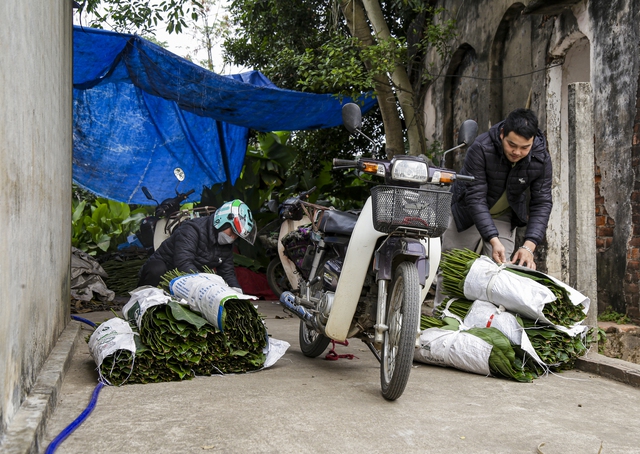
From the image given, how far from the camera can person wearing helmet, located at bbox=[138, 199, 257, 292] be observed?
5.52 metres

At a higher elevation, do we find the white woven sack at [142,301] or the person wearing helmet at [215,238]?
the person wearing helmet at [215,238]

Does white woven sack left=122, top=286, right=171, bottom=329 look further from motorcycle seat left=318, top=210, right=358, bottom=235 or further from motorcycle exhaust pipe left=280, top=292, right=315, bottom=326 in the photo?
motorcycle seat left=318, top=210, right=358, bottom=235

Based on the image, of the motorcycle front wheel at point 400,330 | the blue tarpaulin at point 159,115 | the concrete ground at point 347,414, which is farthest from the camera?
the blue tarpaulin at point 159,115

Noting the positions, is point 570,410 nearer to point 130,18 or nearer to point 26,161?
point 26,161

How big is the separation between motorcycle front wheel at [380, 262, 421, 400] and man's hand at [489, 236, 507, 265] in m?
1.21

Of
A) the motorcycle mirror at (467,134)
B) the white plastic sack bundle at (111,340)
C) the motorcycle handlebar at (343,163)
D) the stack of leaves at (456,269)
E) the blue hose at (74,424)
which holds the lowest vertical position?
the blue hose at (74,424)

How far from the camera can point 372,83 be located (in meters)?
8.66

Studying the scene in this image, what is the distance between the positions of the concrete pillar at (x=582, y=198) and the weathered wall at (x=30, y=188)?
3.62 m

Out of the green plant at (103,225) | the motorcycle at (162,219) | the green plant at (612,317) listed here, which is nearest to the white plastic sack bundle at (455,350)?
the green plant at (612,317)

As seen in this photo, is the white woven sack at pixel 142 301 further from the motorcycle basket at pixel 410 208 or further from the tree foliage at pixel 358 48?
the tree foliage at pixel 358 48

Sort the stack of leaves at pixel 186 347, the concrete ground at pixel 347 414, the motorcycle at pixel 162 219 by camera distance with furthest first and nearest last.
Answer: the motorcycle at pixel 162 219
the stack of leaves at pixel 186 347
the concrete ground at pixel 347 414

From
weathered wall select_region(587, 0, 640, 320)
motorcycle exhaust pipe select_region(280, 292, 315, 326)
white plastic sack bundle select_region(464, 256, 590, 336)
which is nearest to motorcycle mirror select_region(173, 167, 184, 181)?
motorcycle exhaust pipe select_region(280, 292, 315, 326)

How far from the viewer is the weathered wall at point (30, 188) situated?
2.62 m

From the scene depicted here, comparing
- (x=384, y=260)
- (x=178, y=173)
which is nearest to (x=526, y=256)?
(x=384, y=260)
